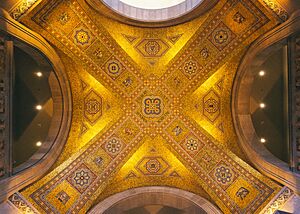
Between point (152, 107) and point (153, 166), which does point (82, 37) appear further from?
point (153, 166)

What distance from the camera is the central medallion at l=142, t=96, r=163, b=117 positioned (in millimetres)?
8039

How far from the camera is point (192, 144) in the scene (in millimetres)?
7918

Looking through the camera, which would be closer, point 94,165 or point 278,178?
point 278,178

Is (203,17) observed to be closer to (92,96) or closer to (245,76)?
(245,76)

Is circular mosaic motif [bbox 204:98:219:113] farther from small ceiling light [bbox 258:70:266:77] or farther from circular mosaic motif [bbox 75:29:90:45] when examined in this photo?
circular mosaic motif [bbox 75:29:90:45]

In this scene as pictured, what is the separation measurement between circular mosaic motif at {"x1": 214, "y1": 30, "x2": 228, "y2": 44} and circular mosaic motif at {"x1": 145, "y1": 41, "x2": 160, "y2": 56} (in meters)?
1.81

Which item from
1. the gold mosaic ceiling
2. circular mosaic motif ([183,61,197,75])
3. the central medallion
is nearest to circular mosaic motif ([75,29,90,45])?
the gold mosaic ceiling

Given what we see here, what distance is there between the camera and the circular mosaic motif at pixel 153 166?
832 centimetres

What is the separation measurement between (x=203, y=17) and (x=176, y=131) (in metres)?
3.48

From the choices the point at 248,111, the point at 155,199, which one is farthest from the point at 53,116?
the point at 248,111

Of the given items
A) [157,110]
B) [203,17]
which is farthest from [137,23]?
[157,110]

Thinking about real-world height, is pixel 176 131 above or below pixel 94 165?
above

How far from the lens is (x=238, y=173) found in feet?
23.5

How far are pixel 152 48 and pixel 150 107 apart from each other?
1.87 meters
